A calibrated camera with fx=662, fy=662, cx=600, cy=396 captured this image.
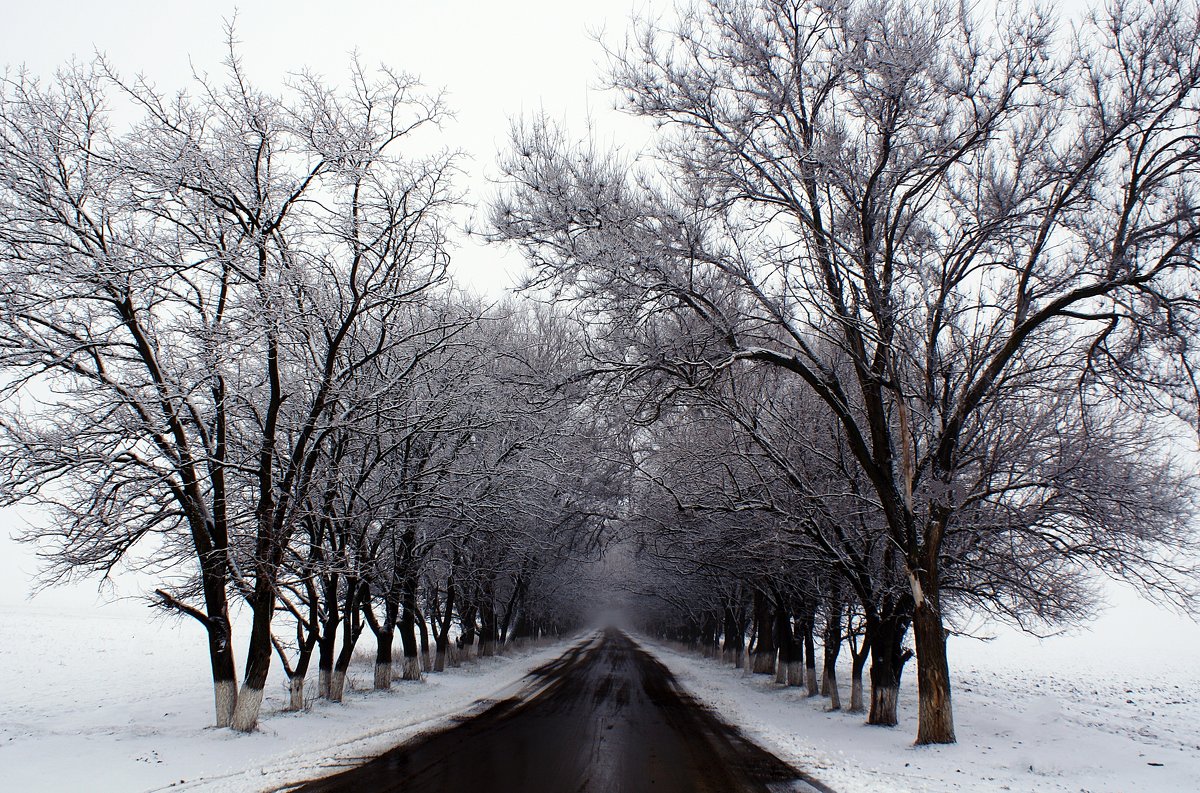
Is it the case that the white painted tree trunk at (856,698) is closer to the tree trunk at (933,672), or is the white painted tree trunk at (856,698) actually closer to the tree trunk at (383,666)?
the tree trunk at (933,672)

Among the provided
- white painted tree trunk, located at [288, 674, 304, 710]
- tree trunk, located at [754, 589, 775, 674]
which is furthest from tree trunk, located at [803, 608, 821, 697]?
white painted tree trunk, located at [288, 674, 304, 710]

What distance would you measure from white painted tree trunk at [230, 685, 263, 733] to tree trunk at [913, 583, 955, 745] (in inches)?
437

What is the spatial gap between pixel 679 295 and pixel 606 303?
4.05 ft

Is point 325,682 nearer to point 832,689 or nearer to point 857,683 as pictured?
point 832,689

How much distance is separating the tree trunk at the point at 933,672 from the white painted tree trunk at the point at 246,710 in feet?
36.4

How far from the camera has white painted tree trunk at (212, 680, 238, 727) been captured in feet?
37.7

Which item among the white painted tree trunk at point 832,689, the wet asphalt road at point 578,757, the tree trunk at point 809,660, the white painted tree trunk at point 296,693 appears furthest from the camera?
the tree trunk at point 809,660

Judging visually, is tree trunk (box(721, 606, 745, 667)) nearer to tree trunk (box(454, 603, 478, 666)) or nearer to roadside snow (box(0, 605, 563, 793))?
roadside snow (box(0, 605, 563, 793))

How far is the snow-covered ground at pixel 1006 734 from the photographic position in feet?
29.2

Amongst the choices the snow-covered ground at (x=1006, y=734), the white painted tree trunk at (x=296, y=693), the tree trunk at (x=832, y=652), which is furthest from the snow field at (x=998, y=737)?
the white painted tree trunk at (x=296, y=693)

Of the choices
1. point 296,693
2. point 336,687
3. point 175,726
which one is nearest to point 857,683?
point 336,687

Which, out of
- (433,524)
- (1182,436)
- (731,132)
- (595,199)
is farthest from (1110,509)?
(433,524)

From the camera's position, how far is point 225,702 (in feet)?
37.9

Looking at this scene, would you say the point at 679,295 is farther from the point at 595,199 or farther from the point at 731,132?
the point at 731,132
